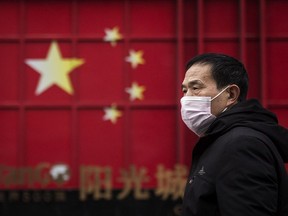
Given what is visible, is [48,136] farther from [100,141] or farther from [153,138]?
[153,138]

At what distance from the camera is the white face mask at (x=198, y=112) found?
1725 millimetres

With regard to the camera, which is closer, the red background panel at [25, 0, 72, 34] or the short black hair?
the short black hair

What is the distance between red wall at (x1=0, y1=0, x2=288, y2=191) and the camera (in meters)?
4.45

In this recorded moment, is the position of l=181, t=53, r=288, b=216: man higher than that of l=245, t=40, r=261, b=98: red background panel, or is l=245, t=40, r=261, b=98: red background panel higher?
l=245, t=40, r=261, b=98: red background panel

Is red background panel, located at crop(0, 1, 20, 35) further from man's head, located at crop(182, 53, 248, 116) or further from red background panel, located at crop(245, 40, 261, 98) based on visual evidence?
man's head, located at crop(182, 53, 248, 116)

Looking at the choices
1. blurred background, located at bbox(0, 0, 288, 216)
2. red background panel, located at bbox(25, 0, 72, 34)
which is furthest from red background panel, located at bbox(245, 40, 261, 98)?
red background panel, located at bbox(25, 0, 72, 34)

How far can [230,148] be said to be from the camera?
145 cm

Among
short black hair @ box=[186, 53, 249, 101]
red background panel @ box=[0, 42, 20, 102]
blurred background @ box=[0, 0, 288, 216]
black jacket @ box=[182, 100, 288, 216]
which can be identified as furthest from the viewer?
red background panel @ box=[0, 42, 20, 102]

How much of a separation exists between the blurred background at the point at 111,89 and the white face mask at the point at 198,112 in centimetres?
256

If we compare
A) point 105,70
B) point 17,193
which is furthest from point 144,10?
point 17,193

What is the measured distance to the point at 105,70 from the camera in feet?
14.9

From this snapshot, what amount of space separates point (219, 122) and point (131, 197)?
2.90 metres

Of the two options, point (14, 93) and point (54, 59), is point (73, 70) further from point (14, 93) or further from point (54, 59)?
point (14, 93)

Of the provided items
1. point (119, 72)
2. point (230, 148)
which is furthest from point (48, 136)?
point (230, 148)
